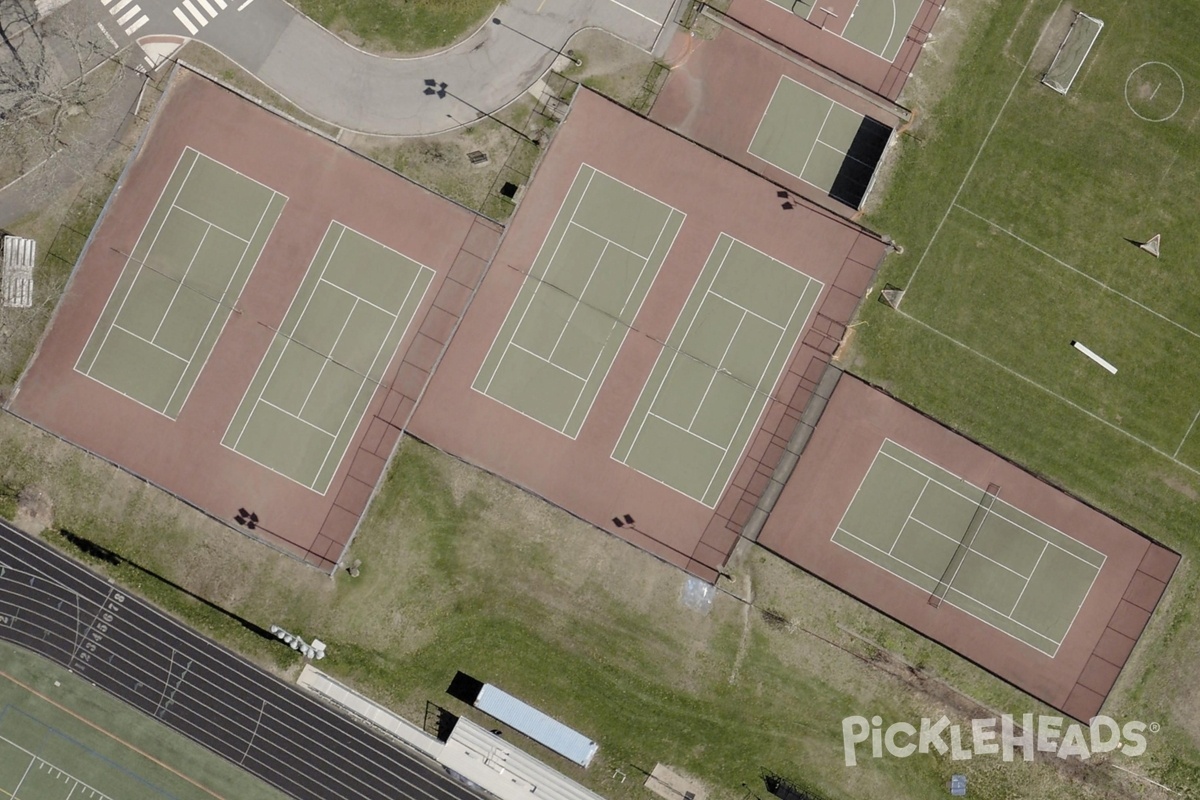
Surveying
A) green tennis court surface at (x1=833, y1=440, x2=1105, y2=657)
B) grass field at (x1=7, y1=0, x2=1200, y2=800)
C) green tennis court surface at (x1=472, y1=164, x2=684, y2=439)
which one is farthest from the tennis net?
green tennis court surface at (x1=472, y1=164, x2=684, y2=439)

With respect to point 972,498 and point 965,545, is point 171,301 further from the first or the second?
point 965,545

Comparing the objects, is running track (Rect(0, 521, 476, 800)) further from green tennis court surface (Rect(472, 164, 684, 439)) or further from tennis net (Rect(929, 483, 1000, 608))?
tennis net (Rect(929, 483, 1000, 608))

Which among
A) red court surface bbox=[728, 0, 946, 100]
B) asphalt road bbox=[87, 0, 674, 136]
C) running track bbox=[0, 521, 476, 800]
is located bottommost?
running track bbox=[0, 521, 476, 800]

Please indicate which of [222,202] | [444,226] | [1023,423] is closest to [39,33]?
[222,202]

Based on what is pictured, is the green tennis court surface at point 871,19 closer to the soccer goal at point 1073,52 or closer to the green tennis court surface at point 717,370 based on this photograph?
the soccer goal at point 1073,52

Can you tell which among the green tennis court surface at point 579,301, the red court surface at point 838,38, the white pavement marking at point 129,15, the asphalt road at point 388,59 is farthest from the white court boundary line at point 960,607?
the white pavement marking at point 129,15
